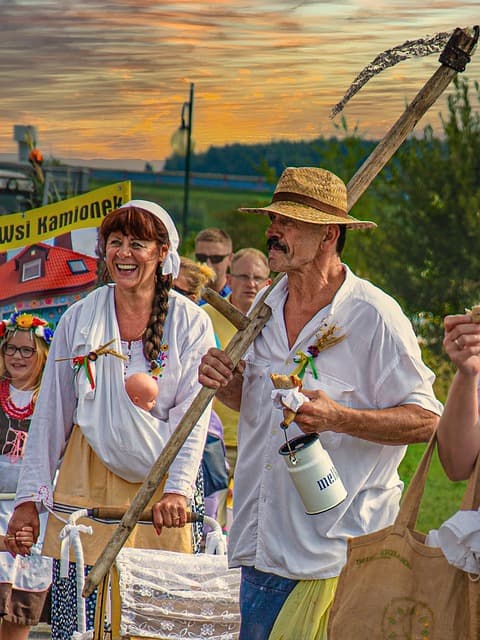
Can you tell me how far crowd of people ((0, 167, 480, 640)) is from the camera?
14.2 ft

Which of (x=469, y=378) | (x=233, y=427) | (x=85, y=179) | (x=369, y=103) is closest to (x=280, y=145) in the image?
(x=369, y=103)

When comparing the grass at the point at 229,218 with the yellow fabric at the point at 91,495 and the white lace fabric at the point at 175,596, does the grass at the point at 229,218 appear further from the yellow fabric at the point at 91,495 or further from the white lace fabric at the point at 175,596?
the white lace fabric at the point at 175,596

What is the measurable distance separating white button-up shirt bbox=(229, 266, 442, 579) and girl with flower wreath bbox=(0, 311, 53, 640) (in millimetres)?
2651

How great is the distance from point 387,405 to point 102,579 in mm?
1097

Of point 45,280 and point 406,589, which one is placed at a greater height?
point 406,589

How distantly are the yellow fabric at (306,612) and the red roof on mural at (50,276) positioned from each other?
423 cm

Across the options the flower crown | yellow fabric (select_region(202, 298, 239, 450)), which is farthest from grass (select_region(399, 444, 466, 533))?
the flower crown

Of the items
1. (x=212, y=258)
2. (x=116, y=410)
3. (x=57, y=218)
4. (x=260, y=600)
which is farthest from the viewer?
(x=212, y=258)

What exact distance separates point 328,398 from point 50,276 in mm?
4481

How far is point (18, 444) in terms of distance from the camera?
7.20 metres

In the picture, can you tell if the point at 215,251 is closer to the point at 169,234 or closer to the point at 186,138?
Answer: the point at 186,138

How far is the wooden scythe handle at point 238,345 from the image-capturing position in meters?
4.59

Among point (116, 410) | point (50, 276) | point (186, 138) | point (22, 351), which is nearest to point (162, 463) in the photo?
point (116, 410)

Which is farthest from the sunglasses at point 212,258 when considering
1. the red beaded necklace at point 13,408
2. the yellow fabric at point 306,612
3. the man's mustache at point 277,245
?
the yellow fabric at point 306,612
